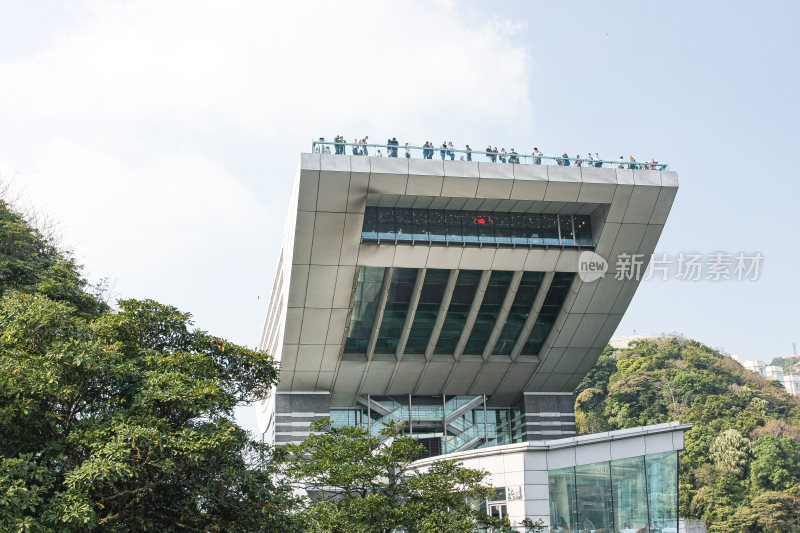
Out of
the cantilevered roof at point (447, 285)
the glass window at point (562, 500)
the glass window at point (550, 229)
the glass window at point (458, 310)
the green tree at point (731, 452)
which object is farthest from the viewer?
the green tree at point (731, 452)

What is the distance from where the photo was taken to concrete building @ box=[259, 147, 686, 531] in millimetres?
35656

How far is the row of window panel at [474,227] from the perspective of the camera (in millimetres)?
37688

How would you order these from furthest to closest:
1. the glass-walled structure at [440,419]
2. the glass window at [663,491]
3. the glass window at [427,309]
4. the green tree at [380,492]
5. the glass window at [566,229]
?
1. the glass-walled structure at [440,419]
2. the glass window at [427,309]
3. the glass window at [566,229]
4. the glass window at [663,491]
5. the green tree at [380,492]

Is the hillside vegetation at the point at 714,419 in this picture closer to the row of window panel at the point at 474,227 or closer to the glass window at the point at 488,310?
the glass window at the point at 488,310

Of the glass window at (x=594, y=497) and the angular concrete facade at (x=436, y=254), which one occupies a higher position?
A: the angular concrete facade at (x=436, y=254)

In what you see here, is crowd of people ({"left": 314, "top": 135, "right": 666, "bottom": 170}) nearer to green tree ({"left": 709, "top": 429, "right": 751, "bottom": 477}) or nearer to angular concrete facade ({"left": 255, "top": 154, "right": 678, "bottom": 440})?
angular concrete facade ({"left": 255, "top": 154, "right": 678, "bottom": 440})

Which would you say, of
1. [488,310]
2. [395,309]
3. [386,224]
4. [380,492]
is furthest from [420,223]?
[380,492]

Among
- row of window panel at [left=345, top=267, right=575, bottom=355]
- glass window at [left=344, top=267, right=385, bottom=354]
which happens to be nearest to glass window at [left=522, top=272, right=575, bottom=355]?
row of window panel at [left=345, top=267, right=575, bottom=355]

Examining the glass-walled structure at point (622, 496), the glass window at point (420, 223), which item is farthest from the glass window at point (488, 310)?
the glass-walled structure at point (622, 496)

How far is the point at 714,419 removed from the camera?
8994cm

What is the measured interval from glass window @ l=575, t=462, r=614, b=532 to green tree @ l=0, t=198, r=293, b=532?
15.9 m

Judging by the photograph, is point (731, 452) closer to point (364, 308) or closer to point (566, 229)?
point (566, 229)

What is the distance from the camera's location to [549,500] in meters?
32.6

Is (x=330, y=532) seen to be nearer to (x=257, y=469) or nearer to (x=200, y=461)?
(x=257, y=469)
